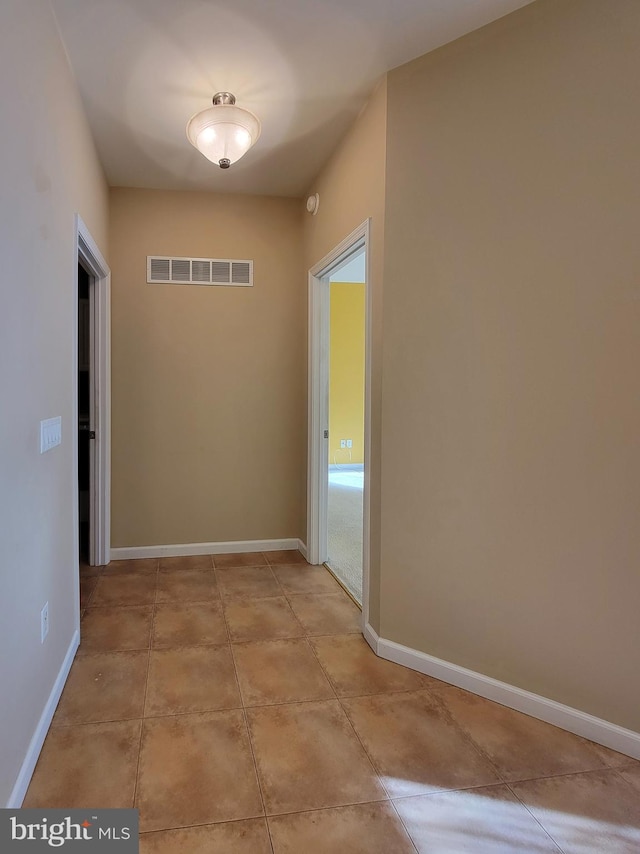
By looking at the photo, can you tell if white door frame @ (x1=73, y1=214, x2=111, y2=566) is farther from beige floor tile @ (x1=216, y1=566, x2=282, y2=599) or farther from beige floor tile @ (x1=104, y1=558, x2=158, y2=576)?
beige floor tile @ (x1=216, y1=566, x2=282, y2=599)

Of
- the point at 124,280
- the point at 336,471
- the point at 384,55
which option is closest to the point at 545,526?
the point at 384,55

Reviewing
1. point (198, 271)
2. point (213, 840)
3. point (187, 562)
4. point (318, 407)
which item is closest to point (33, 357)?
point (213, 840)

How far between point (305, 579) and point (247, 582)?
0.38 m

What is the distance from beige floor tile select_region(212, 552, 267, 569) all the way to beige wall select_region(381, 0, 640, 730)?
150 centimetres

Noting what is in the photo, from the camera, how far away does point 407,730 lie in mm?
1848

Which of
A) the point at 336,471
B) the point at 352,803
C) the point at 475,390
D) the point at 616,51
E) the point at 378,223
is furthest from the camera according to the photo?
the point at 336,471

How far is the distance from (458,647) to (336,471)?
17.7ft

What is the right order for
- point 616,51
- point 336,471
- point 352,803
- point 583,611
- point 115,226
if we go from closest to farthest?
point 352,803 → point 616,51 → point 583,611 → point 115,226 → point 336,471

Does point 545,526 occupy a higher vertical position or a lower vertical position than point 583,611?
higher

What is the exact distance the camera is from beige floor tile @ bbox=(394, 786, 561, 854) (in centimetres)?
137

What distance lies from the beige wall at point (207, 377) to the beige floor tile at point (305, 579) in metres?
0.39

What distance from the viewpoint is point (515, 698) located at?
197 centimetres

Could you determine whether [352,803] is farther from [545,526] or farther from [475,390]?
[475,390]

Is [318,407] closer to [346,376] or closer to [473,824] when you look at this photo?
[473,824]
